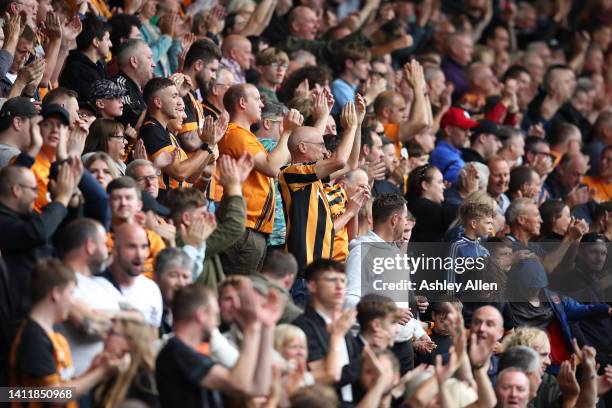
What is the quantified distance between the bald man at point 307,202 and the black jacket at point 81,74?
6.32 ft

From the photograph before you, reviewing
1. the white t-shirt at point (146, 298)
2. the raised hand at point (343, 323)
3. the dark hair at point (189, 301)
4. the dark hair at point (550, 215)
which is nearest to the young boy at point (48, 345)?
the dark hair at point (189, 301)

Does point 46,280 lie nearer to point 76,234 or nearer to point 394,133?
point 76,234

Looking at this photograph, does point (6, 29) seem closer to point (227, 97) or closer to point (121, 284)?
point (227, 97)

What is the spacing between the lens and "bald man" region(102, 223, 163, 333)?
7617mm

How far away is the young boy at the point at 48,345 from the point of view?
6715 millimetres

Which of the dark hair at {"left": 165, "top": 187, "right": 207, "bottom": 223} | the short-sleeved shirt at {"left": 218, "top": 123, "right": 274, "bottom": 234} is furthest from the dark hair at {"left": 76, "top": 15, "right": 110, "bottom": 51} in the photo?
the dark hair at {"left": 165, "top": 187, "right": 207, "bottom": 223}

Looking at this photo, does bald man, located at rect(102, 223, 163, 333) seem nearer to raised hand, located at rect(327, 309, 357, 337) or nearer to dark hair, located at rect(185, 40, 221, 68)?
raised hand, located at rect(327, 309, 357, 337)

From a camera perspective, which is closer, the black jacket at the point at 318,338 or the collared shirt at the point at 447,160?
the black jacket at the point at 318,338

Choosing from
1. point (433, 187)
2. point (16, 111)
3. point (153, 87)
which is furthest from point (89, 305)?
point (433, 187)

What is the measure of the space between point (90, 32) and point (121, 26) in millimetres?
791

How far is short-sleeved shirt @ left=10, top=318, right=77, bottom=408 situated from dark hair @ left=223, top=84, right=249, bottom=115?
11.2ft

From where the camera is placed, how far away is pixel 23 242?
741cm

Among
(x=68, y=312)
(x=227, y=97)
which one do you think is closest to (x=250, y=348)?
A: (x=68, y=312)

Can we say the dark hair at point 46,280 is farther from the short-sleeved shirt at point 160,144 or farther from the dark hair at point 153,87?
the dark hair at point 153,87
